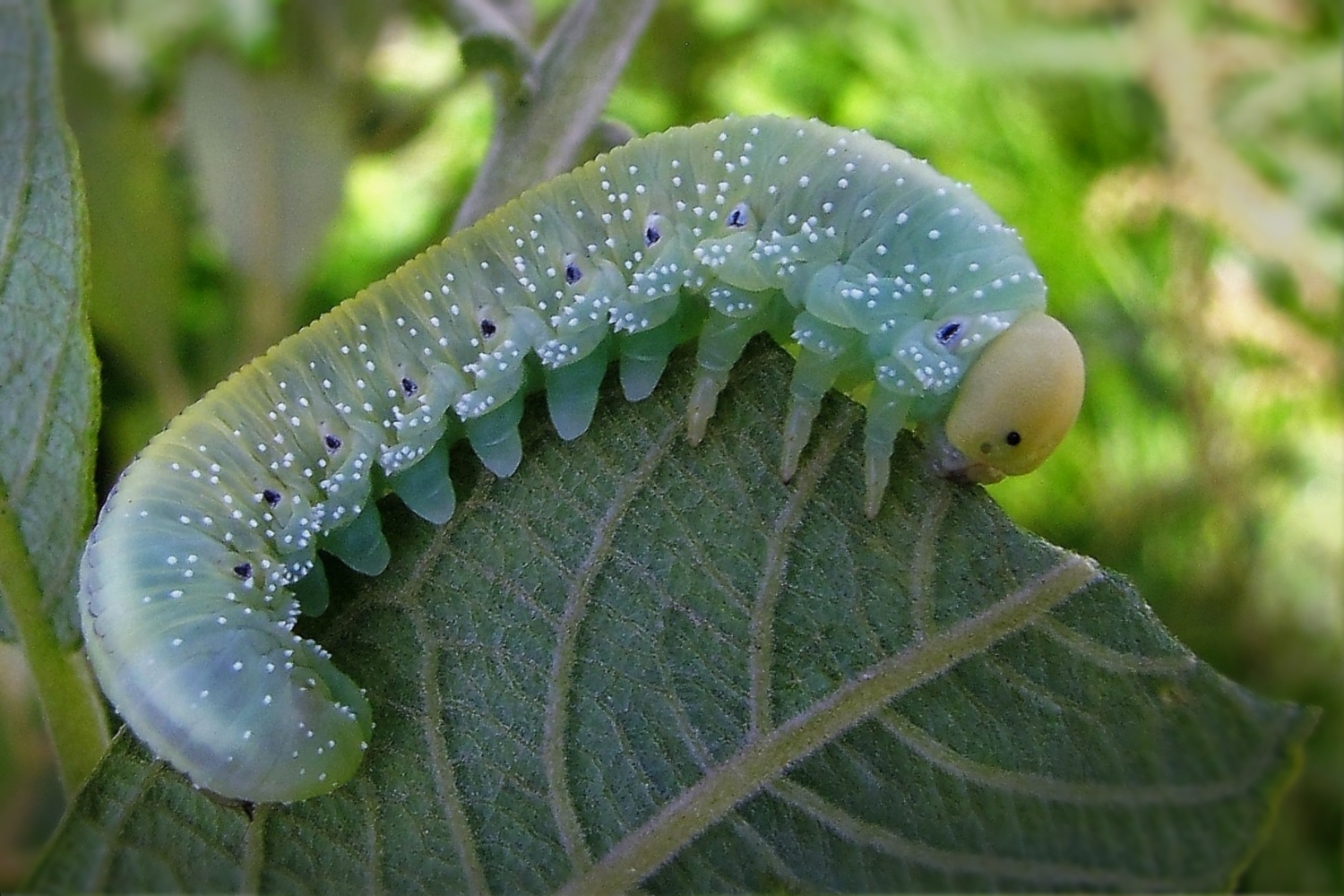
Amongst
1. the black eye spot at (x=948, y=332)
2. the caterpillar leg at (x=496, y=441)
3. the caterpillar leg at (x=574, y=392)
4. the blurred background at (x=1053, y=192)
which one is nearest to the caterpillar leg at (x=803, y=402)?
the black eye spot at (x=948, y=332)

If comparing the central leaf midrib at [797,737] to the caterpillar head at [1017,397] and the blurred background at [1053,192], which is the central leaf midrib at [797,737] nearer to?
the caterpillar head at [1017,397]

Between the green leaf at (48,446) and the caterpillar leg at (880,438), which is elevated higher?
the caterpillar leg at (880,438)

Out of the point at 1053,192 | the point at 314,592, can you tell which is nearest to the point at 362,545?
the point at 314,592

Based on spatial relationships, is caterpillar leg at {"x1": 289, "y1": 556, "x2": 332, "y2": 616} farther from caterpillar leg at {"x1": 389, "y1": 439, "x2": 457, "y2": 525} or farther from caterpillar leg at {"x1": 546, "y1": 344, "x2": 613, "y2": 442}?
caterpillar leg at {"x1": 546, "y1": 344, "x2": 613, "y2": 442}

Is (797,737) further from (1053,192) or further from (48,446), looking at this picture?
(1053,192)

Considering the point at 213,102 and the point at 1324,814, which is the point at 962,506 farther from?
the point at 1324,814

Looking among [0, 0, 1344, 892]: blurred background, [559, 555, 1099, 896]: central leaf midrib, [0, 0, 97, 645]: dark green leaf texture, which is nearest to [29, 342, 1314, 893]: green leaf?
[559, 555, 1099, 896]: central leaf midrib
